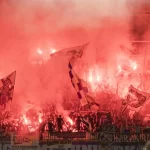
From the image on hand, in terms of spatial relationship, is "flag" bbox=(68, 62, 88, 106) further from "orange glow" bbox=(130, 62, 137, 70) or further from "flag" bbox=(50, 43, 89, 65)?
"orange glow" bbox=(130, 62, 137, 70)

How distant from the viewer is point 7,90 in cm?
480

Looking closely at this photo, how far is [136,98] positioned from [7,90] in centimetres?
223

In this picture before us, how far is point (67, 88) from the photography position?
15.6ft

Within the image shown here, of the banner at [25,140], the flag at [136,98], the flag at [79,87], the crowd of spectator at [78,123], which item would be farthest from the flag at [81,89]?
the banner at [25,140]

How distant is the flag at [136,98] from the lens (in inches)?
184

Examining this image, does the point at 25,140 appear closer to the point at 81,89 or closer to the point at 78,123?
the point at 78,123

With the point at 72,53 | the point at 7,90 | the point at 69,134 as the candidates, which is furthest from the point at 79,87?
the point at 7,90

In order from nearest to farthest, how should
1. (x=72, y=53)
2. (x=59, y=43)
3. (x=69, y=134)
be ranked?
(x=69, y=134)
(x=72, y=53)
(x=59, y=43)

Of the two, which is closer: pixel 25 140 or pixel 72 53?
pixel 25 140

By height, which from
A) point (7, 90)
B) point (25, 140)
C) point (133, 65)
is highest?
point (133, 65)

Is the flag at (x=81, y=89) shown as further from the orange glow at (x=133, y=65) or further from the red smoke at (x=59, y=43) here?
the orange glow at (x=133, y=65)

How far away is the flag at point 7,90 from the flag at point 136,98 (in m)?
2.03

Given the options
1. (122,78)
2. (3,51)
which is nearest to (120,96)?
(122,78)

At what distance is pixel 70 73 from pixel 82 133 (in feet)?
3.43
